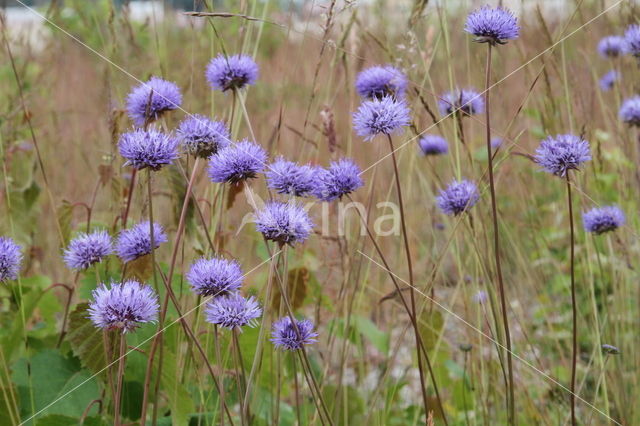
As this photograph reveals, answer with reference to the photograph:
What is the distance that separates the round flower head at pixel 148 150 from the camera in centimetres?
85

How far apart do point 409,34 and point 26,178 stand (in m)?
0.95

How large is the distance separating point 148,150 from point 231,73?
33cm

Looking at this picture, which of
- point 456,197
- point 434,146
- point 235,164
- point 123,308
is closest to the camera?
point 123,308

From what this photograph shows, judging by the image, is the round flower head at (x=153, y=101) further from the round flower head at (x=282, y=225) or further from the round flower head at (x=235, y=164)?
the round flower head at (x=282, y=225)

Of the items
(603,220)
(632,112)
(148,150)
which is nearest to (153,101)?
(148,150)

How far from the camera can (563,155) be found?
0.97 meters

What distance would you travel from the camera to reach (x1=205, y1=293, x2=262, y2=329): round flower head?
0.81 meters

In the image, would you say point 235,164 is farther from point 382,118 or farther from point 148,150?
point 382,118

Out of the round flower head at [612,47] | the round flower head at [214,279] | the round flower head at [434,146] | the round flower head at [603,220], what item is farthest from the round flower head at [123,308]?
the round flower head at [612,47]

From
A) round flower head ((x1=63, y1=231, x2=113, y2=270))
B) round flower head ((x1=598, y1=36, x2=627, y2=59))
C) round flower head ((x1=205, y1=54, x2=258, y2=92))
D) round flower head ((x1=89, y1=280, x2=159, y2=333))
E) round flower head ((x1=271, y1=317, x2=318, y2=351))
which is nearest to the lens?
round flower head ((x1=89, y1=280, x2=159, y2=333))

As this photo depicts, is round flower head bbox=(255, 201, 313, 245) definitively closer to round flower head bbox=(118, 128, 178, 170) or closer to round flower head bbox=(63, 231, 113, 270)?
round flower head bbox=(118, 128, 178, 170)

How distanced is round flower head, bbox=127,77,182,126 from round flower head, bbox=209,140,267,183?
18 centimetres

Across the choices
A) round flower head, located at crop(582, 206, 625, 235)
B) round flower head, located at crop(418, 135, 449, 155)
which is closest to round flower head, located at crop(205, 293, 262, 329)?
round flower head, located at crop(582, 206, 625, 235)

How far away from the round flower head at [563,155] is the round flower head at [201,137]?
0.43 meters
